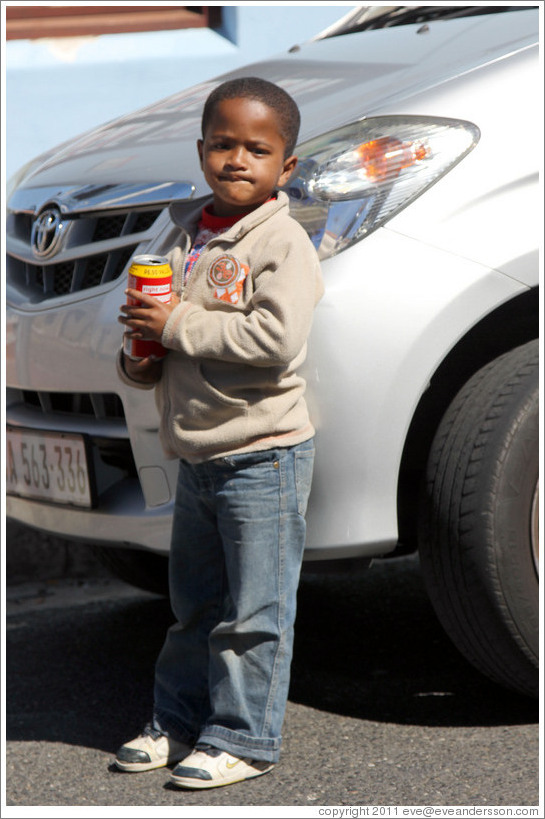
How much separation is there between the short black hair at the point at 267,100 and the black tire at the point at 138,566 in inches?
55.9

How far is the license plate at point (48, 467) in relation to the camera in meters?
2.41

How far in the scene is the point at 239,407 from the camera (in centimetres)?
203

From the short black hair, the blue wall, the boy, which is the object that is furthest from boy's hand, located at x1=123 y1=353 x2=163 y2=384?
the blue wall

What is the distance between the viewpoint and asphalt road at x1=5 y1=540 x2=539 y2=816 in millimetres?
2082

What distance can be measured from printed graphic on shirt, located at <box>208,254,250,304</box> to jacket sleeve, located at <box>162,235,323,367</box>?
0.03m

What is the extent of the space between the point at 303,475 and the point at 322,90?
38.0 inches

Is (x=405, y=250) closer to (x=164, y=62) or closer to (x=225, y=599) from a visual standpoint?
(x=225, y=599)

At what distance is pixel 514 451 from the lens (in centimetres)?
215

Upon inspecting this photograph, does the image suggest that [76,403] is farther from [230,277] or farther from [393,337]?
[393,337]

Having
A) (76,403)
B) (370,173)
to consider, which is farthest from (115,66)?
(370,173)

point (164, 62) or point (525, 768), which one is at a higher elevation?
point (164, 62)

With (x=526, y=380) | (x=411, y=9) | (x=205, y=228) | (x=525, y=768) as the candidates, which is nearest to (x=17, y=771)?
(x=525, y=768)

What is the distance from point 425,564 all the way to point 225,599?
0.41 m

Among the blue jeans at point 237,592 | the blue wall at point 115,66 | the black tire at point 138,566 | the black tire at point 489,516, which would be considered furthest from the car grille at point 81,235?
the blue wall at point 115,66
